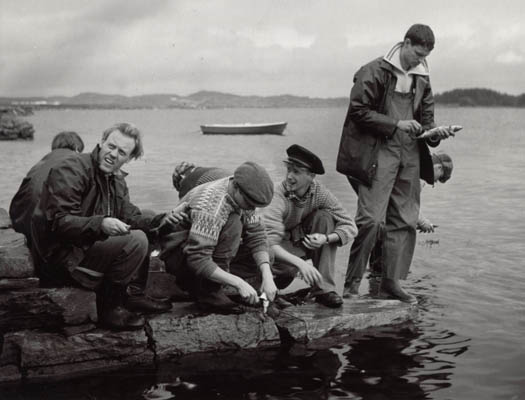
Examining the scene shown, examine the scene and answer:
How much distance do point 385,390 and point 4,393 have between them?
8.14ft

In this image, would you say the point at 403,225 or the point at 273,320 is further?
the point at 403,225

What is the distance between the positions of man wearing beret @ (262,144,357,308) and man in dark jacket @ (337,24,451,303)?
453 mm

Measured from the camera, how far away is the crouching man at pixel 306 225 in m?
5.59

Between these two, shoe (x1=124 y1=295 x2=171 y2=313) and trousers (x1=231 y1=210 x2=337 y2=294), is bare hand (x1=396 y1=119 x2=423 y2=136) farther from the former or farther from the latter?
shoe (x1=124 y1=295 x2=171 y2=313)

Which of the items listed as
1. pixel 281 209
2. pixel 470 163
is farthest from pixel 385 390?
pixel 470 163

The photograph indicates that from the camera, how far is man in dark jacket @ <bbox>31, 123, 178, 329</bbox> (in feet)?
14.5

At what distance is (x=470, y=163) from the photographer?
101ft

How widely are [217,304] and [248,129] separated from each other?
53.2 metres

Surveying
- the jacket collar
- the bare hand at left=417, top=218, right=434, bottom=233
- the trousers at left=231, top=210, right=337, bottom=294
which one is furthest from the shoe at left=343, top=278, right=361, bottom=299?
the bare hand at left=417, top=218, right=434, bottom=233

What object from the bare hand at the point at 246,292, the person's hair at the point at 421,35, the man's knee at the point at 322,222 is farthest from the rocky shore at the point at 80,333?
the person's hair at the point at 421,35

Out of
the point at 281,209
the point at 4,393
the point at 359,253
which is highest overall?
the point at 281,209

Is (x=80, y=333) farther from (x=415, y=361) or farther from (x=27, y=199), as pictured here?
(x=415, y=361)

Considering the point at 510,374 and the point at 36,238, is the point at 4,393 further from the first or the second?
the point at 510,374

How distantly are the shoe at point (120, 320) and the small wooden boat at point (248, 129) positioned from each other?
52.4 meters
